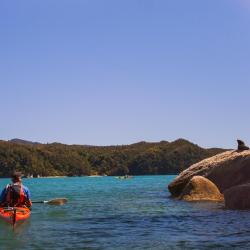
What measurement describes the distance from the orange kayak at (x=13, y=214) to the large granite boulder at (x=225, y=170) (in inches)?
639

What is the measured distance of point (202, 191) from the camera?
35.3 metres

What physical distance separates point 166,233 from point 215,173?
1759 centimetres

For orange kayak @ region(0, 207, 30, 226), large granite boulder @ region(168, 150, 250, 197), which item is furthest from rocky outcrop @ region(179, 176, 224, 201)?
orange kayak @ region(0, 207, 30, 226)

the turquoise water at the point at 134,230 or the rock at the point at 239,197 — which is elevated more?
the rock at the point at 239,197

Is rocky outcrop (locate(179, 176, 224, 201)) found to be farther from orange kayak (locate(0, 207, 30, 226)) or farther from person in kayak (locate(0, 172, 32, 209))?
orange kayak (locate(0, 207, 30, 226))

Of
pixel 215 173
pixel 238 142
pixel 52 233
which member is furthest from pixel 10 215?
pixel 238 142

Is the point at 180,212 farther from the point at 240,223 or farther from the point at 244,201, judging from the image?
the point at 240,223

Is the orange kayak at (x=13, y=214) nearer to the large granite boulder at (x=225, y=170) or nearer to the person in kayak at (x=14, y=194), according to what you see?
the person in kayak at (x=14, y=194)

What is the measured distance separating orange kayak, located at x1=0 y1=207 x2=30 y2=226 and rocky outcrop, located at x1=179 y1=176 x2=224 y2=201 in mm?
14876

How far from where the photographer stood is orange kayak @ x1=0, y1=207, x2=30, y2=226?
22.4 meters

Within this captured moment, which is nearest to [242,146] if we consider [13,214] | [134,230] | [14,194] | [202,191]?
[202,191]

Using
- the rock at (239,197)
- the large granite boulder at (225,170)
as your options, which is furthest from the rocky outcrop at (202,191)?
the rock at (239,197)

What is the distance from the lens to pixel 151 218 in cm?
2561

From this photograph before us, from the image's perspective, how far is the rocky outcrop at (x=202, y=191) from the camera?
35.1 meters
